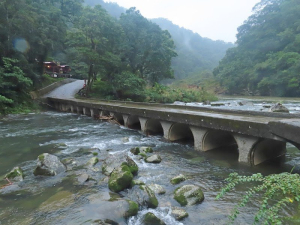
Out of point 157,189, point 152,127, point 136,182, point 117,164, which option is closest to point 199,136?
point 117,164

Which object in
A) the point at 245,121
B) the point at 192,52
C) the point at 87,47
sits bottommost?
the point at 245,121

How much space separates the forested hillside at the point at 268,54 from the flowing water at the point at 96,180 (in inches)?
1493

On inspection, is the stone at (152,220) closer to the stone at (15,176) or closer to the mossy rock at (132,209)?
the mossy rock at (132,209)

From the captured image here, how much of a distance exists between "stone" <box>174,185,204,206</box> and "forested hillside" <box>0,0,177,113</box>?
56.0 ft

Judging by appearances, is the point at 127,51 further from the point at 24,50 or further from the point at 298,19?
the point at 298,19

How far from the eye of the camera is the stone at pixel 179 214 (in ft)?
14.1

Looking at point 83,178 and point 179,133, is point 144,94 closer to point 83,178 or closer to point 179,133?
point 179,133

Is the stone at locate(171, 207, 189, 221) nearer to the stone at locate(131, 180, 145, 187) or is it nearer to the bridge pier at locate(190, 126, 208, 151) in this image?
the stone at locate(131, 180, 145, 187)

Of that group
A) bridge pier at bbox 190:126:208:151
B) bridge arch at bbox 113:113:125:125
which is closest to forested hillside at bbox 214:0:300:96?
bridge arch at bbox 113:113:125:125

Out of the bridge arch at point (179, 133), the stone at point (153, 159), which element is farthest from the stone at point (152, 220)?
the bridge arch at point (179, 133)

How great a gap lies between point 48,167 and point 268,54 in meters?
54.6

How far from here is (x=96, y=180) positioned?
605cm

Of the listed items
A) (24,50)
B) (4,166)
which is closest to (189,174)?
(4,166)

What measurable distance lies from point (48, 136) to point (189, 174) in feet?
28.4
